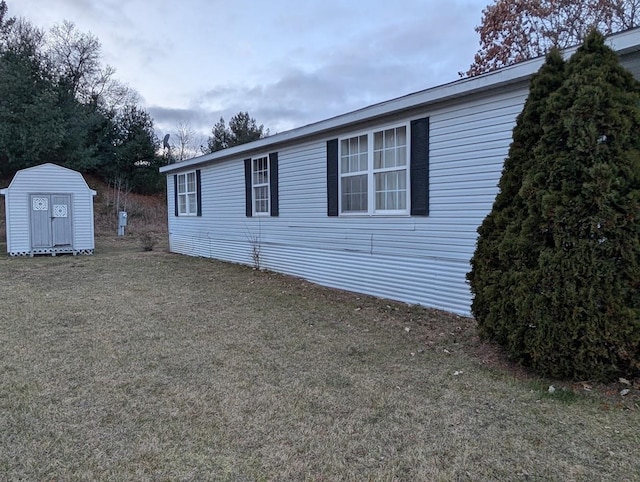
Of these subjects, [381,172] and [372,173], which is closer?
[381,172]

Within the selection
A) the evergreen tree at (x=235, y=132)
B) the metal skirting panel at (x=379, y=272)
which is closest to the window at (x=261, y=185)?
the metal skirting panel at (x=379, y=272)

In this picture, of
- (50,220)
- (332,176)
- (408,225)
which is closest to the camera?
(408,225)

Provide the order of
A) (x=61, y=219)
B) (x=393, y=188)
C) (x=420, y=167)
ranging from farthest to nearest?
1. (x=61, y=219)
2. (x=393, y=188)
3. (x=420, y=167)

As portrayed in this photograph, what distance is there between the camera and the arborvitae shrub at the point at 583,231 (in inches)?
117

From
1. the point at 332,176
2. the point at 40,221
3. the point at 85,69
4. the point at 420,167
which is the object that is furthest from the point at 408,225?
the point at 85,69

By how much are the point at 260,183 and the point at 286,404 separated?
6725mm

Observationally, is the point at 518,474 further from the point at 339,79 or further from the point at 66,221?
the point at 339,79

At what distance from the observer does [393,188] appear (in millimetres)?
6320

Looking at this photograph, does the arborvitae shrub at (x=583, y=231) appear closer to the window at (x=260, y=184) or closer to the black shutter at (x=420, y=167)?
the black shutter at (x=420, y=167)

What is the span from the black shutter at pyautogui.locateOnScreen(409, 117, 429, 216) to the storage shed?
414 inches

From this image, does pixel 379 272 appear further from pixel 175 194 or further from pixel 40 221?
pixel 40 221

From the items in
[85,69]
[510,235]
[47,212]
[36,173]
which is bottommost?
[510,235]

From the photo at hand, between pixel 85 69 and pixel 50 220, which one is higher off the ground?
pixel 85 69

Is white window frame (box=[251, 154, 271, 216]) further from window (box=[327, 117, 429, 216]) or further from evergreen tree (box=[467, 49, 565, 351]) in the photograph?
evergreen tree (box=[467, 49, 565, 351])
